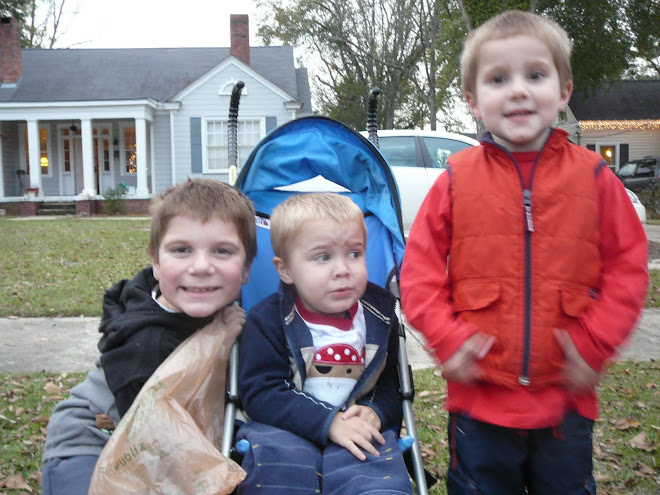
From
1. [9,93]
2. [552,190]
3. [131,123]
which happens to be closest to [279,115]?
[131,123]

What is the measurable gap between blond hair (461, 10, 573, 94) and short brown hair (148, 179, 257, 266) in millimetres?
946

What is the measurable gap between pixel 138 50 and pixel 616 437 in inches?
974

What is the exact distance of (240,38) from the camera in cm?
2295

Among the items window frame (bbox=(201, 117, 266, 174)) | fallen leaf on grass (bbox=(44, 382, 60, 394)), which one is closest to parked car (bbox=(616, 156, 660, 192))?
window frame (bbox=(201, 117, 266, 174))

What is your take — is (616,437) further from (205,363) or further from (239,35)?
(239,35)

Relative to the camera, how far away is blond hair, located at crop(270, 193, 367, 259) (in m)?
2.34

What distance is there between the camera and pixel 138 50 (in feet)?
82.3

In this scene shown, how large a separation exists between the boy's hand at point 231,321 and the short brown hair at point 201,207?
201 millimetres

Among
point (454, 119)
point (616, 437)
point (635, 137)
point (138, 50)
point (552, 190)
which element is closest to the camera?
point (552, 190)

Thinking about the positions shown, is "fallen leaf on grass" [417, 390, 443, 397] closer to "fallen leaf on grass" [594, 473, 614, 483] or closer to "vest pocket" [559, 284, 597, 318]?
"fallen leaf on grass" [594, 473, 614, 483]

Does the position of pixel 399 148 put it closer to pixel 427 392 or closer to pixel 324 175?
pixel 427 392

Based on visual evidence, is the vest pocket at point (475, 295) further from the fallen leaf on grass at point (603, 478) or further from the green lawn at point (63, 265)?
the green lawn at point (63, 265)

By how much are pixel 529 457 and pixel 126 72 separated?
24000mm

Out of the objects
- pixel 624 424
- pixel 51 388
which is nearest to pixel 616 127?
pixel 624 424
